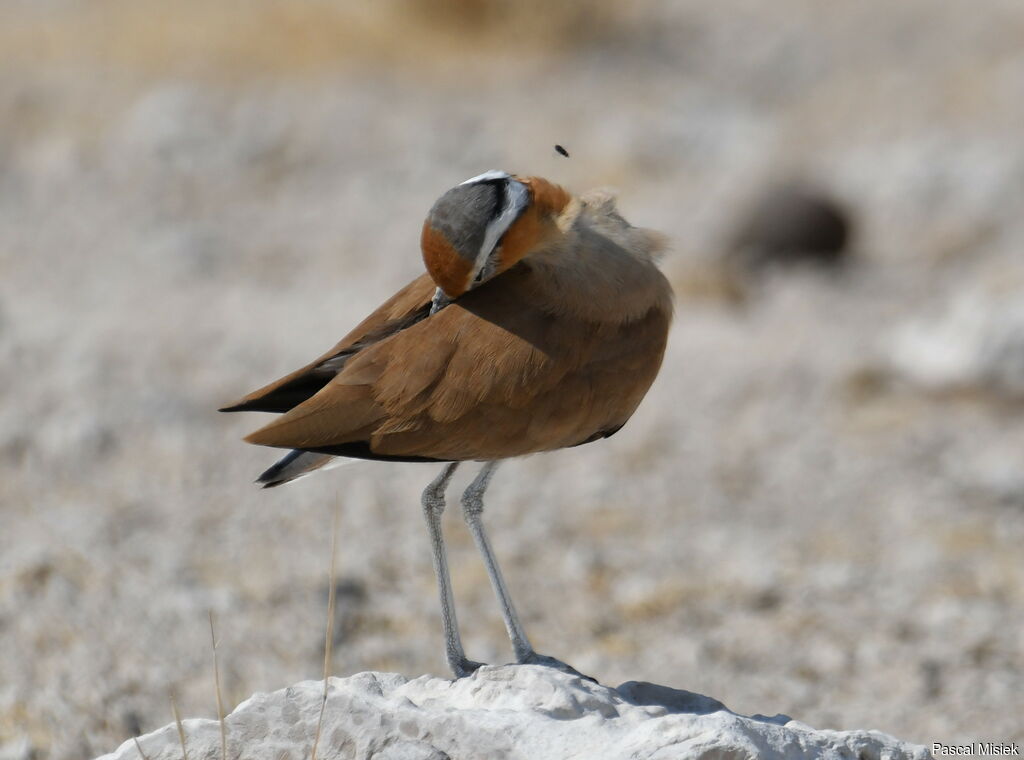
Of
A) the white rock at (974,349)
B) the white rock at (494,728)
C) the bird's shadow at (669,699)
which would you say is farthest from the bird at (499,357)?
the white rock at (974,349)

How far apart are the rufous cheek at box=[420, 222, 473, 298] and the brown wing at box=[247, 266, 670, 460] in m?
0.23

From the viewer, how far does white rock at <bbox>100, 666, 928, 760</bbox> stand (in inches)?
125

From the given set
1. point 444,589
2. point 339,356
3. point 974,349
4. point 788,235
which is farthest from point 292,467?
point 788,235

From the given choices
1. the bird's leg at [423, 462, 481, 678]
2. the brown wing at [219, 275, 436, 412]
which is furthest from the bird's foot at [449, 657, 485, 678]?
the brown wing at [219, 275, 436, 412]

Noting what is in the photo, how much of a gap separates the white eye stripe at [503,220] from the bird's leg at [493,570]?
2.65 ft

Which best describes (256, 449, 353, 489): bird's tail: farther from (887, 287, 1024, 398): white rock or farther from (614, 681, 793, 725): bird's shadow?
(887, 287, 1024, 398): white rock

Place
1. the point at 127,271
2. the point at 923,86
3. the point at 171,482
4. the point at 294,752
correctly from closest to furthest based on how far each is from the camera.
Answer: the point at 294,752 → the point at 171,482 → the point at 127,271 → the point at 923,86

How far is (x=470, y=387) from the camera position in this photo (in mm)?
3672

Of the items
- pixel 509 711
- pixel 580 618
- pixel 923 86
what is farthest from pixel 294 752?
pixel 923 86

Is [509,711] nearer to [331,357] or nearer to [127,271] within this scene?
[331,357]

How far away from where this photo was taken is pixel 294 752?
3.31 metres

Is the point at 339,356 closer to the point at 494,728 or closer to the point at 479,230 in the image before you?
the point at 479,230

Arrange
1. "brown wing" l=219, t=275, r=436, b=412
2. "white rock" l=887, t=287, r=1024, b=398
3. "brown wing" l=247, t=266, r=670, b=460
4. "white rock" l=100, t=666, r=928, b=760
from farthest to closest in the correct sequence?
"white rock" l=887, t=287, r=1024, b=398 < "brown wing" l=219, t=275, r=436, b=412 < "brown wing" l=247, t=266, r=670, b=460 < "white rock" l=100, t=666, r=928, b=760

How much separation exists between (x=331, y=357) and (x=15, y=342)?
5676 millimetres
